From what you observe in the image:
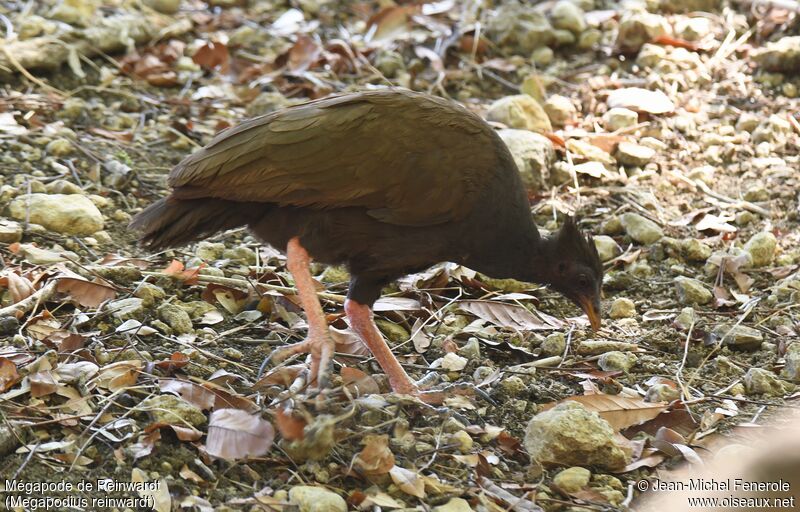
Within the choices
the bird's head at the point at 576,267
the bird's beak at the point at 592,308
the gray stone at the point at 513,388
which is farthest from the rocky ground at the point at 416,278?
the bird's head at the point at 576,267

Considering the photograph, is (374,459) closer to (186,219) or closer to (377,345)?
(377,345)

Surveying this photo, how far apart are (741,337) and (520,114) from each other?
2199 mm

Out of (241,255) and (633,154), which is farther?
(633,154)

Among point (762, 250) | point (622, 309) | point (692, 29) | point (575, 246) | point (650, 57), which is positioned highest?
point (575, 246)

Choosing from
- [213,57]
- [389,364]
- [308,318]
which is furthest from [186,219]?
[213,57]

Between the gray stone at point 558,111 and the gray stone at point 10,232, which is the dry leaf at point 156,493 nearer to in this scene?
the gray stone at point 10,232

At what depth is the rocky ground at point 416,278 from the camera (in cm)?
360

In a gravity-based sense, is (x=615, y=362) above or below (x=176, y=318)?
below

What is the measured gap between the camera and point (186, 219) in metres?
4.20

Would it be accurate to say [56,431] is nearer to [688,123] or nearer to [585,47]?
[688,123]

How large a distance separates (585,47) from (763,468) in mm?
5560

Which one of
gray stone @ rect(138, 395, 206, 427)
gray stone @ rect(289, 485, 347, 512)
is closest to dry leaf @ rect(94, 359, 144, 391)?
gray stone @ rect(138, 395, 206, 427)

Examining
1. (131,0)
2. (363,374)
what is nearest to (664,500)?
(363,374)

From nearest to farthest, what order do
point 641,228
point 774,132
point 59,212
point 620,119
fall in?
1. point 59,212
2. point 641,228
3. point 774,132
4. point 620,119
